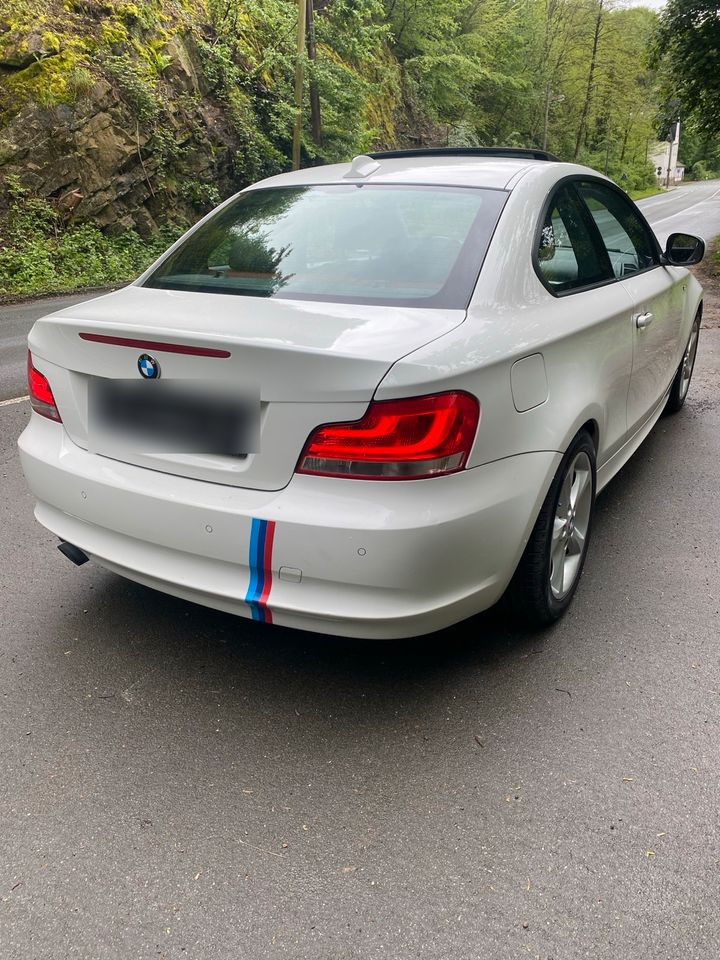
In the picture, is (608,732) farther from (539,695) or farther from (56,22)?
(56,22)

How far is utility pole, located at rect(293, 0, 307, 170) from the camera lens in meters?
20.8

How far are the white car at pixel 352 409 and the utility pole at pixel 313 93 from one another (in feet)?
71.7

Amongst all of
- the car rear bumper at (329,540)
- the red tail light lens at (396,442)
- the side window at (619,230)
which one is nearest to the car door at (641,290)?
the side window at (619,230)

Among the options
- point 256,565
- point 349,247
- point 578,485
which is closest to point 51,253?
point 349,247

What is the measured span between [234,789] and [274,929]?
0.48 m

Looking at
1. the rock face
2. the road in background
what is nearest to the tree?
the road in background

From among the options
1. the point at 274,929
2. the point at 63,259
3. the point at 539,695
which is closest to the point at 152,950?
the point at 274,929

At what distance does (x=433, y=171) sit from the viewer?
3.22 metres

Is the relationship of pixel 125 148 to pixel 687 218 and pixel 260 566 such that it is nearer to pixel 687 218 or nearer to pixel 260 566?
pixel 260 566

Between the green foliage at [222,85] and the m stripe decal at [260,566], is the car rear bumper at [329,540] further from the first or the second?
the green foliage at [222,85]

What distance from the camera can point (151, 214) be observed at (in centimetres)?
1833

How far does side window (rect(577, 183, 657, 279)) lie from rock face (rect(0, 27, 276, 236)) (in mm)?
14282

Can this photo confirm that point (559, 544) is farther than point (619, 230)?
No

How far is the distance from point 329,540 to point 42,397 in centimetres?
129
